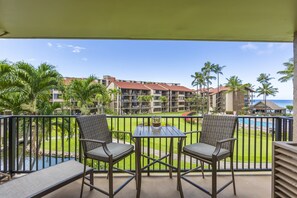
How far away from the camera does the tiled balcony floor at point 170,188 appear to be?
2.46 meters

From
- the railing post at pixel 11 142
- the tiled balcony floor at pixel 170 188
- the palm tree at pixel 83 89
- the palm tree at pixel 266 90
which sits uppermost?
the palm tree at pixel 266 90

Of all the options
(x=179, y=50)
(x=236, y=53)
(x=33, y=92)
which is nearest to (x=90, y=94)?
(x=33, y=92)

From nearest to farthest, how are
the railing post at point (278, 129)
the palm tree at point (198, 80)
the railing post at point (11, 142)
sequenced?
the railing post at point (11, 142) < the railing post at point (278, 129) < the palm tree at point (198, 80)

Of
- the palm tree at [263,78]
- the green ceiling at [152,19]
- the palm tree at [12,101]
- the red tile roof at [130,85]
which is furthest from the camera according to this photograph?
the red tile roof at [130,85]

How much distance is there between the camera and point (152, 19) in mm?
2297

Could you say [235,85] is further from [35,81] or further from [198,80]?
[35,81]

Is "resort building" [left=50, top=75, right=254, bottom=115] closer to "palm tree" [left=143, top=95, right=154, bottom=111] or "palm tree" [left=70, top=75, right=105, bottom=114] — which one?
"palm tree" [left=143, top=95, right=154, bottom=111]

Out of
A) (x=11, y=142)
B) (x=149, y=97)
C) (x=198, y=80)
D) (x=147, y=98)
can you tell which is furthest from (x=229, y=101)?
(x=11, y=142)

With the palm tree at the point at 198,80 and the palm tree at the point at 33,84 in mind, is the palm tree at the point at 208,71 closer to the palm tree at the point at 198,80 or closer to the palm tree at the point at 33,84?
the palm tree at the point at 198,80

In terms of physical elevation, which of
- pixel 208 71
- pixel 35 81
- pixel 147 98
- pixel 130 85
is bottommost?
pixel 147 98

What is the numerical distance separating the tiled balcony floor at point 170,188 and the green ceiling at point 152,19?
2.33 meters

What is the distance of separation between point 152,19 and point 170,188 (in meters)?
2.38

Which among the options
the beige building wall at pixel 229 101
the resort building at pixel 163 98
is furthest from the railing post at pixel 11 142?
the beige building wall at pixel 229 101

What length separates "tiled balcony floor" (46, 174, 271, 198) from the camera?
246 centimetres
